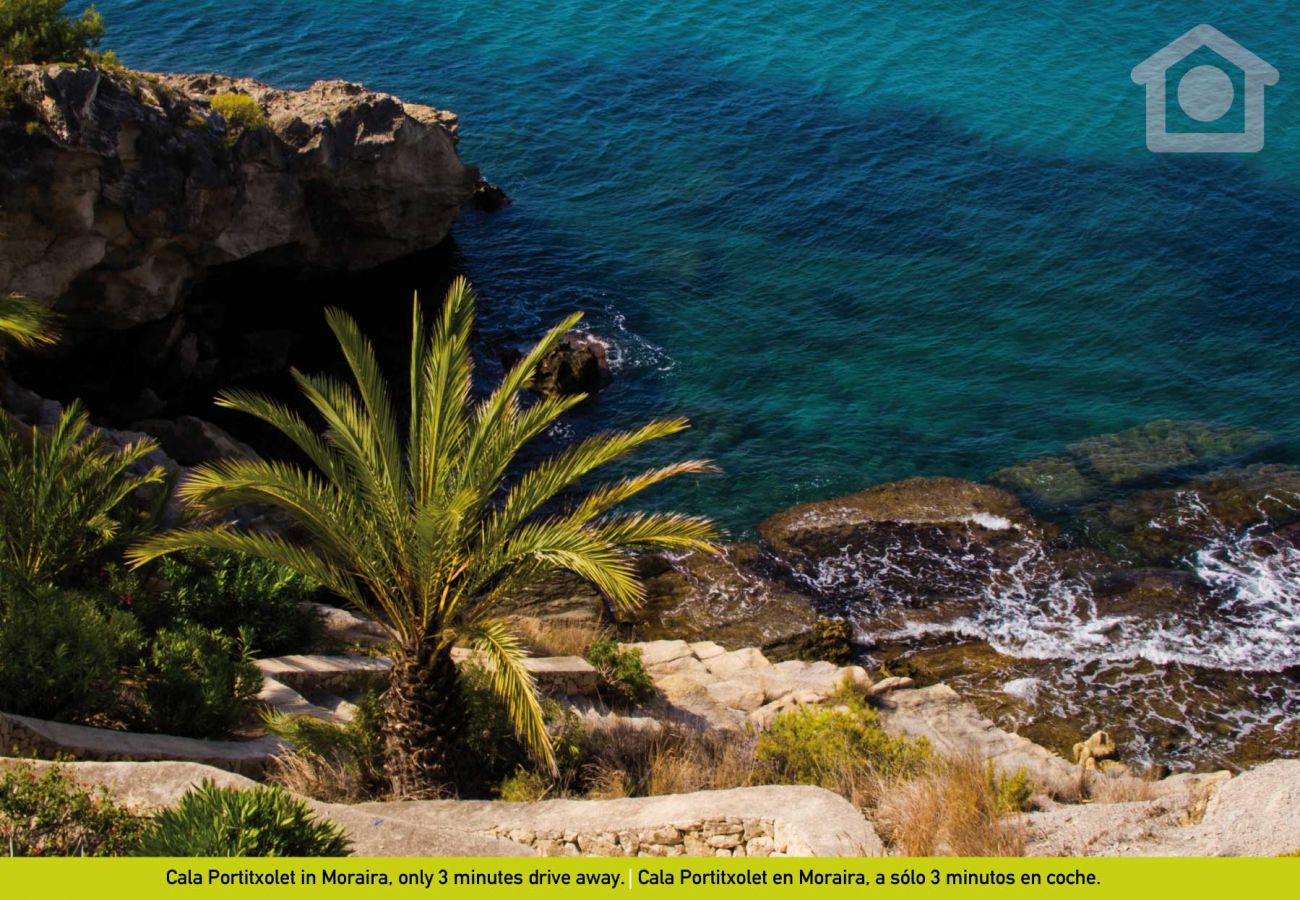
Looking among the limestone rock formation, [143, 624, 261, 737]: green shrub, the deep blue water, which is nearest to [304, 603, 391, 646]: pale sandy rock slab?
[143, 624, 261, 737]: green shrub

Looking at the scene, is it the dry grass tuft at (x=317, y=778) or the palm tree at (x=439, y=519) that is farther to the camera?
the dry grass tuft at (x=317, y=778)

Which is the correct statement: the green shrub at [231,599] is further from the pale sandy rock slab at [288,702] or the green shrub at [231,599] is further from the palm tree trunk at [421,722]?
the palm tree trunk at [421,722]

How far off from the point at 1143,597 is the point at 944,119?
22710 millimetres

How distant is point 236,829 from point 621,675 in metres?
8.93

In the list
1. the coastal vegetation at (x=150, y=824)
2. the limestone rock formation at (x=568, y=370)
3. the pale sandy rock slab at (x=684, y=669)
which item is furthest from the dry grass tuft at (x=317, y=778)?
the limestone rock formation at (x=568, y=370)

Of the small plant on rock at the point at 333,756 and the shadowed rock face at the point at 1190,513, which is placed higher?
the small plant on rock at the point at 333,756

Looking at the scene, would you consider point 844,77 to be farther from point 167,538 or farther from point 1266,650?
point 167,538

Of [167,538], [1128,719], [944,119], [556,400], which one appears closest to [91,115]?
[167,538]

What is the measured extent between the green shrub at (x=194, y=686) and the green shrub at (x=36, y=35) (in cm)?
1406

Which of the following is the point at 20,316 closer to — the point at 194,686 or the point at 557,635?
the point at 194,686

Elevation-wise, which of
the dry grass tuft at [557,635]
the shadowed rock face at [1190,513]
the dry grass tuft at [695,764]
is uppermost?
the dry grass tuft at [695,764]

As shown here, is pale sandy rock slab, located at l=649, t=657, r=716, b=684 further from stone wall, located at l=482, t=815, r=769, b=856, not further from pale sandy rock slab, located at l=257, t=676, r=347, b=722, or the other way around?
stone wall, located at l=482, t=815, r=769, b=856

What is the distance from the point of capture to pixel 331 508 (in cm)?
1241

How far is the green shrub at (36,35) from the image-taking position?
2256 centimetres
